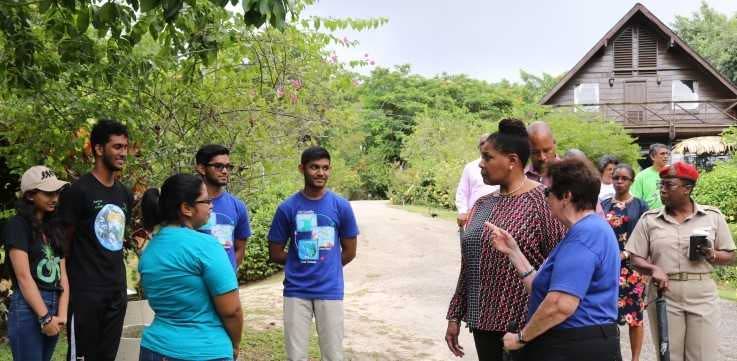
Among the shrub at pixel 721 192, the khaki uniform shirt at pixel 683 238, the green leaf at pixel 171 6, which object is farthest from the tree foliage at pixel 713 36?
the green leaf at pixel 171 6

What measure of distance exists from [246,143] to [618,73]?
A: 27391mm

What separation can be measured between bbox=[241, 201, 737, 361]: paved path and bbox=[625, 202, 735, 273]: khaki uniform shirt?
2463 mm

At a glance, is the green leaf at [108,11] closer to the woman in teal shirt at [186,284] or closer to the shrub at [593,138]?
the woman in teal shirt at [186,284]

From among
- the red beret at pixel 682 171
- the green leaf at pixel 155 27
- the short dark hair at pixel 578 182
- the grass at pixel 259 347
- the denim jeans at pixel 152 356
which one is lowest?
the grass at pixel 259 347

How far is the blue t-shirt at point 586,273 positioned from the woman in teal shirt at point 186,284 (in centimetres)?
144

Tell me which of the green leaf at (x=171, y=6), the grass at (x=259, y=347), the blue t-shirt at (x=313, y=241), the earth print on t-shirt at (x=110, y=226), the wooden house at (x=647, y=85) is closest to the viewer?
the green leaf at (x=171, y=6)

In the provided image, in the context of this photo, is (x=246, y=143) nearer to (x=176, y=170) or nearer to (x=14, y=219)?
(x=176, y=170)

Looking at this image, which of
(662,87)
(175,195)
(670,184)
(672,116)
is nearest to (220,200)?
(175,195)

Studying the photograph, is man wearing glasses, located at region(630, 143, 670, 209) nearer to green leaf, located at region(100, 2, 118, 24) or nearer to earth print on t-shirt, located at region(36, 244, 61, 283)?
green leaf, located at region(100, 2, 118, 24)

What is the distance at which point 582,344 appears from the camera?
10.4 feet

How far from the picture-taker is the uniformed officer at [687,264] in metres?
4.94

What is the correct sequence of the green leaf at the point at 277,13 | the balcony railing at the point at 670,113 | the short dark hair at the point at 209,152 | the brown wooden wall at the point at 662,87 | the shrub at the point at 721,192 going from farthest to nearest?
the brown wooden wall at the point at 662,87 → the balcony railing at the point at 670,113 → the shrub at the point at 721,192 → the short dark hair at the point at 209,152 → the green leaf at the point at 277,13

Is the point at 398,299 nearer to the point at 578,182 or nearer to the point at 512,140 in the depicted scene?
the point at 512,140

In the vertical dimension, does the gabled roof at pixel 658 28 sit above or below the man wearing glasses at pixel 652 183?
above
